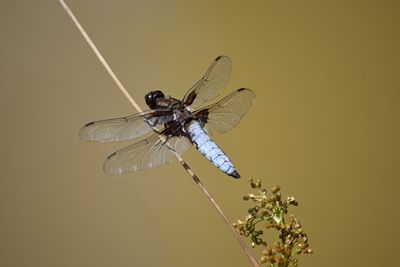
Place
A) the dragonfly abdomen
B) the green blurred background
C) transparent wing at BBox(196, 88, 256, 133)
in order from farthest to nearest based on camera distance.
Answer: the green blurred background < transparent wing at BBox(196, 88, 256, 133) < the dragonfly abdomen

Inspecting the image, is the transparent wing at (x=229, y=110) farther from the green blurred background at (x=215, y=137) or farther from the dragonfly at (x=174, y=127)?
the green blurred background at (x=215, y=137)

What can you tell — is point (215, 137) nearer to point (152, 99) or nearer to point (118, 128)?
point (152, 99)

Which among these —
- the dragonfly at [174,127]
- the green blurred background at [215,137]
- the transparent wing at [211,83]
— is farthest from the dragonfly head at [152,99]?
the green blurred background at [215,137]

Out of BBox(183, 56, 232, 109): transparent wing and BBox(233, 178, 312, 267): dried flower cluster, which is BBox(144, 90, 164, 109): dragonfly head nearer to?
BBox(183, 56, 232, 109): transparent wing

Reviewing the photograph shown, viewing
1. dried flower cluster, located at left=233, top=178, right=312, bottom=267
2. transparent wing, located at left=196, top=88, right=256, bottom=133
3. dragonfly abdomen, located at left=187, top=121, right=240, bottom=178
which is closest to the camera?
dried flower cluster, located at left=233, top=178, right=312, bottom=267

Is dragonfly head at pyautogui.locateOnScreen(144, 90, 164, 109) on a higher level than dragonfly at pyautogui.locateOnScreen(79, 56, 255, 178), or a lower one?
higher

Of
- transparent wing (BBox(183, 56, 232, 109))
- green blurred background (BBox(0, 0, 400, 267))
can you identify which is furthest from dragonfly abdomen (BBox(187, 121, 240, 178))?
green blurred background (BBox(0, 0, 400, 267))
